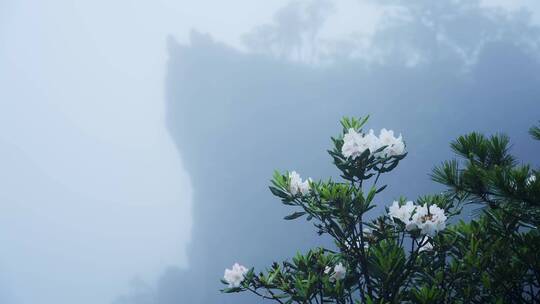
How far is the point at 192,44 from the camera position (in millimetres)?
68062

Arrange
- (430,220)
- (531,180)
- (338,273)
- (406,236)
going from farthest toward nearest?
(338,273) → (406,236) → (430,220) → (531,180)

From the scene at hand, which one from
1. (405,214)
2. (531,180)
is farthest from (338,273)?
(531,180)

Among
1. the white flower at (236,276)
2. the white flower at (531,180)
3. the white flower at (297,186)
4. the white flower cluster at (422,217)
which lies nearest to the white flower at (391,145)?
the white flower cluster at (422,217)

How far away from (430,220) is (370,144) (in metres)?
0.66

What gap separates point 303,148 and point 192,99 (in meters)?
21.3

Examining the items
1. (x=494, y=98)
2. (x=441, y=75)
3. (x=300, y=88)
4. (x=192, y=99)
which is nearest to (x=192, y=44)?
(x=192, y=99)

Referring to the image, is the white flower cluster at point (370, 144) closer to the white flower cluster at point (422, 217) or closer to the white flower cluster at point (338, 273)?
the white flower cluster at point (422, 217)

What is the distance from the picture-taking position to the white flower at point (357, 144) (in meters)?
2.86

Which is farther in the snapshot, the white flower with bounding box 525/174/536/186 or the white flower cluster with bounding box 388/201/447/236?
the white flower cluster with bounding box 388/201/447/236

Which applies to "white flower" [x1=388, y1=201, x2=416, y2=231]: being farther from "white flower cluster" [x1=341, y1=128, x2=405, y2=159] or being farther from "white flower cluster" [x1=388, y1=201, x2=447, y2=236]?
"white flower cluster" [x1=341, y1=128, x2=405, y2=159]

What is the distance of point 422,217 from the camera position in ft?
9.00

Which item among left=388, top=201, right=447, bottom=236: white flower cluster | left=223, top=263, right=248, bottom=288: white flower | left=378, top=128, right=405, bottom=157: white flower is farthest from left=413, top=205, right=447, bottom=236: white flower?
left=223, top=263, right=248, bottom=288: white flower

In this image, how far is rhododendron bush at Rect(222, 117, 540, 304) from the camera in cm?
270

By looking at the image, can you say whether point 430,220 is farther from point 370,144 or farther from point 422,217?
point 370,144
